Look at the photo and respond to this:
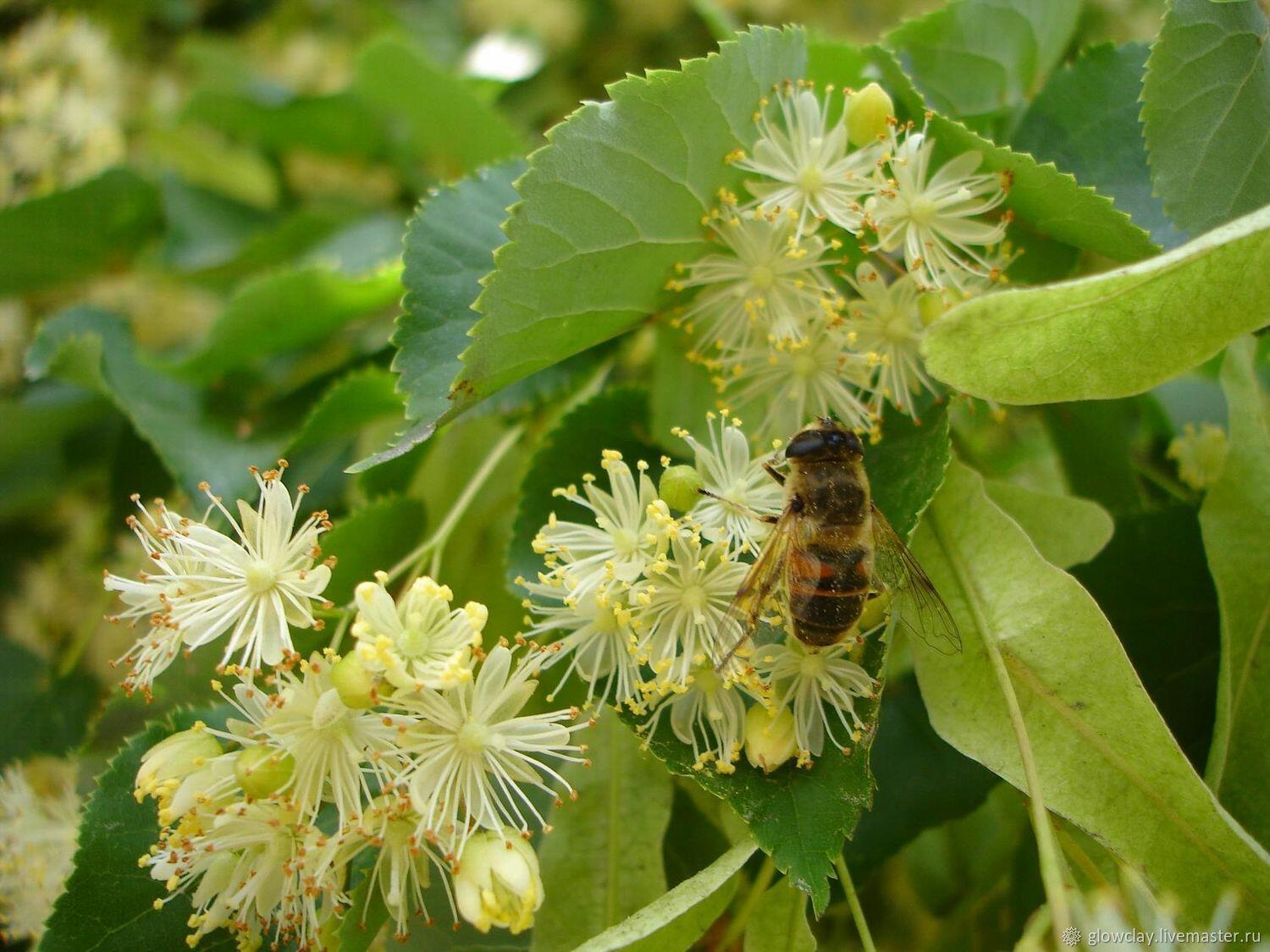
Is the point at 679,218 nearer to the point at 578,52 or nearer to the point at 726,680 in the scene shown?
the point at 726,680

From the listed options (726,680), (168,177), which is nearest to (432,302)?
(726,680)

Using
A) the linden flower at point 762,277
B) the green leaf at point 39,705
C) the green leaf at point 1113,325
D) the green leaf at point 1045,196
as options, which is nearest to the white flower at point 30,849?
the green leaf at point 39,705

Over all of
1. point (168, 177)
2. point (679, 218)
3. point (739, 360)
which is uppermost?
point (679, 218)

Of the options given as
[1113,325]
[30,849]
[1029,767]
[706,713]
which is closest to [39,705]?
[30,849]

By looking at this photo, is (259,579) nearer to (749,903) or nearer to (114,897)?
(114,897)

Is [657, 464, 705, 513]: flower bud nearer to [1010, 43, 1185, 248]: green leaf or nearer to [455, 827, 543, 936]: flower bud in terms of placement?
[455, 827, 543, 936]: flower bud

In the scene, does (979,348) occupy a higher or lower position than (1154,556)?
higher

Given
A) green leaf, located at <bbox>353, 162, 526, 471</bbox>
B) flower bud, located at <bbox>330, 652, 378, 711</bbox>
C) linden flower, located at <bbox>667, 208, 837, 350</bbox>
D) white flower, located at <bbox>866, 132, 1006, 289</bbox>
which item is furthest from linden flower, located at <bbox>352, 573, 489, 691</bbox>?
white flower, located at <bbox>866, 132, 1006, 289</bbox>
